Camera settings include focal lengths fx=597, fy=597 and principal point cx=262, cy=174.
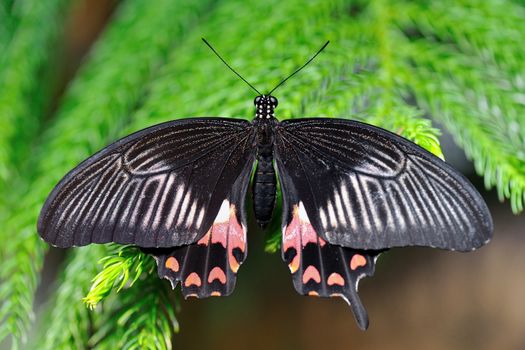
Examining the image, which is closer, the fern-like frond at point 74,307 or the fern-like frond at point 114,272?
the fern-like frond at point 114,272

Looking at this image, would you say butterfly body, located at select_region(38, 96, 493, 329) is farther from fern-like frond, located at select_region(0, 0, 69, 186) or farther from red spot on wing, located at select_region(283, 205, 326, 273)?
fern-like frond, located at select_region(0, 0, 69, 186)

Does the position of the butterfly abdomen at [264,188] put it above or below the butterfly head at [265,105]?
below

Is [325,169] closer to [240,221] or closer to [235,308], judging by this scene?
[240,221]

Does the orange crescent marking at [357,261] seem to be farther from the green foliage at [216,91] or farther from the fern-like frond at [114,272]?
the fern-like frond at [114,272]


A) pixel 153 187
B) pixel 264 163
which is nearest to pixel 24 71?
pixel 153 187

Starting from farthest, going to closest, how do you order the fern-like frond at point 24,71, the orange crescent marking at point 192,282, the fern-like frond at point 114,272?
the fern-like frond at point 24,71
the orange crescent marking at point 192,282
the fern-like frond at point 114,272

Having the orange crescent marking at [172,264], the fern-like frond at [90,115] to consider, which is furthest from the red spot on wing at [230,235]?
the fern-like frond at [90,115]
